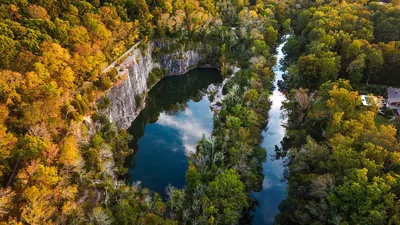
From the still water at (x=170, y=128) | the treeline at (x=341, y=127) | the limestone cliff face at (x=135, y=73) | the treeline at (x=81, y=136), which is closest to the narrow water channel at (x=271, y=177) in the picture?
the treeline at (x=341, y=127)

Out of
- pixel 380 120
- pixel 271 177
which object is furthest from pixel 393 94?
pixel 271 177

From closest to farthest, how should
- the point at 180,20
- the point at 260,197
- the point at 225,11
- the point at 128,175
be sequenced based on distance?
the point at 260,197 → the point at 128,175 → the point at 180,20 → the point at 225,11

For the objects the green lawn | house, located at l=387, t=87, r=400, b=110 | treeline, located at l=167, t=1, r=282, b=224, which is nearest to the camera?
treeline, located at l=167, t=1, r=282, b=224

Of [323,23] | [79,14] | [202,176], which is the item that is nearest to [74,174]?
[202,176]

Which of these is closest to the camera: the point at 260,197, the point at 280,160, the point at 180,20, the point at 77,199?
the point at 77,199

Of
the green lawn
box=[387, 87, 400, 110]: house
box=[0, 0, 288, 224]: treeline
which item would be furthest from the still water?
box=[387, 87, 400, 110]: house

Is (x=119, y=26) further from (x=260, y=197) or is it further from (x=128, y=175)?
(x=260, y=197)

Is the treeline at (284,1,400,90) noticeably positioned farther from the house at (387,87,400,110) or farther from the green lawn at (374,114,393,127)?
the green lawn at (374,114,393,127)
